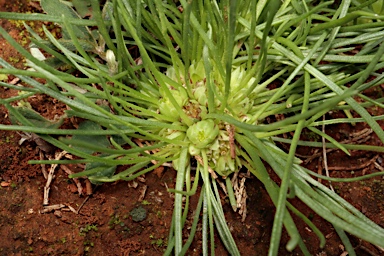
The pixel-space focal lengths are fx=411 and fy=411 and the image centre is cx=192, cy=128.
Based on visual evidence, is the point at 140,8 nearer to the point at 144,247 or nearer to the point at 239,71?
the point at 239,71

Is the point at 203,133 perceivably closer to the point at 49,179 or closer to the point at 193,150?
the point at 193,150

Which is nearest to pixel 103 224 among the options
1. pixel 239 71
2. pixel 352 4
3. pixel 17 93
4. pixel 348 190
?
pixel 17 93

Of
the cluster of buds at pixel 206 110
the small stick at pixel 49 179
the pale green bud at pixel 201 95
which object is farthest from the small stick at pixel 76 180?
the pale green bud at pixel 201 95

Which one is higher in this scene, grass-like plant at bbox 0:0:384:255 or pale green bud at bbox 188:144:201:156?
grass-like plant at bbox 0:0:384:255

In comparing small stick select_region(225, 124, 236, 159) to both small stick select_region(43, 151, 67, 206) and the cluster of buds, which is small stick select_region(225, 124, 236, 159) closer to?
the cluster of buds

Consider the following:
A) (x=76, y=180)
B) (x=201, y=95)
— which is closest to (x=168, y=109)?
(x=201, y=95)

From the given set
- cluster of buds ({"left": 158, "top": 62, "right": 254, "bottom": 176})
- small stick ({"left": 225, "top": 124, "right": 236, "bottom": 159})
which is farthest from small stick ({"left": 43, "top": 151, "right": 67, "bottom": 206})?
small stick ({"left": 225, "top": 124, "right": 236, "bottom": 159})

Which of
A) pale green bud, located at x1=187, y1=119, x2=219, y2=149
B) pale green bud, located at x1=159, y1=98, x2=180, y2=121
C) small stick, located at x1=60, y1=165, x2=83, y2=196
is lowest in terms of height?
small stick, located at x1=60, y1=165, x2=83, y2=196

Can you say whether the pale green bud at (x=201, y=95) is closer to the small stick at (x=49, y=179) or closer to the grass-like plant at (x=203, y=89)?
the grass-like plant at (x=203, y=89)
